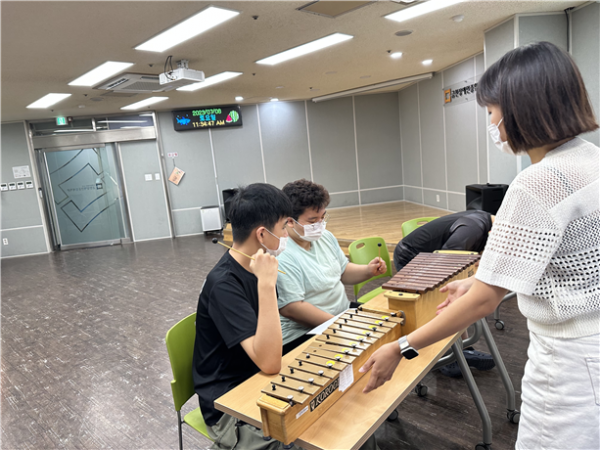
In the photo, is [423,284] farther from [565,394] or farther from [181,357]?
[181,357]

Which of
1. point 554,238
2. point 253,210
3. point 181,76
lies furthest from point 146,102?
point 554,238

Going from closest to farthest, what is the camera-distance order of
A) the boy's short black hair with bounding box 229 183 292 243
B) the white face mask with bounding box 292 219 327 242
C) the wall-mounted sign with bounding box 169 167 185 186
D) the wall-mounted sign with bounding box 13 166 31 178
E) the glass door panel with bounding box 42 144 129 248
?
the boy's short black hair with bounding box 229 183 292 243 → the white face mask with bounding box 292 219 327 242 → the wall-mounted sign with bounding box 13 166 31 178 → the glass door panel with bounding box 42 144 129 248 → the wall-mounted sign with bounding box 169 167 185 186

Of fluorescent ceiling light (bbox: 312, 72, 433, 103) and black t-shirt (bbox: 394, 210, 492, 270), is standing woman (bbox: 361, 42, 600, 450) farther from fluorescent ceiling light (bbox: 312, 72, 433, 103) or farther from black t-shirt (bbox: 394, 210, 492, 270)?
fluorescent ceiling light (bbox: 312, 72, 433, 103)

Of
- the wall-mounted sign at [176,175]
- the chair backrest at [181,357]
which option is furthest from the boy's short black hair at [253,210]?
the wall-mounted sign at [176,175]

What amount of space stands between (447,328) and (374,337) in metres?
0.44

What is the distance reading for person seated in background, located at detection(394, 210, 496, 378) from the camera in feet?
9.81

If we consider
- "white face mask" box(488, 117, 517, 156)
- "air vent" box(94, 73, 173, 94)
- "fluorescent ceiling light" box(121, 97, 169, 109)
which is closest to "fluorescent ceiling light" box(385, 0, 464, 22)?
"air vent" box(94, 73, 173, 94)

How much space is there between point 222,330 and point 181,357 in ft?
1.46

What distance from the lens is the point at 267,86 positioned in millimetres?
7930

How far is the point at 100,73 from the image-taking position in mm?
5703

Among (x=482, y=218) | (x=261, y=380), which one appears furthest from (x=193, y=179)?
(x=261, y=380)

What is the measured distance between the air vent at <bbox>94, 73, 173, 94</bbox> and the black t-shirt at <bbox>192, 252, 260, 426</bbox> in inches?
190

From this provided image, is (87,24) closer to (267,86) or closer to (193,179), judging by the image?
(267,86)

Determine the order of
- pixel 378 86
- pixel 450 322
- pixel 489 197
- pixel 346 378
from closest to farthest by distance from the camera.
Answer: pixel 450 322 → pixel 346 378 → pixel 489 197 → pixel 378 86
